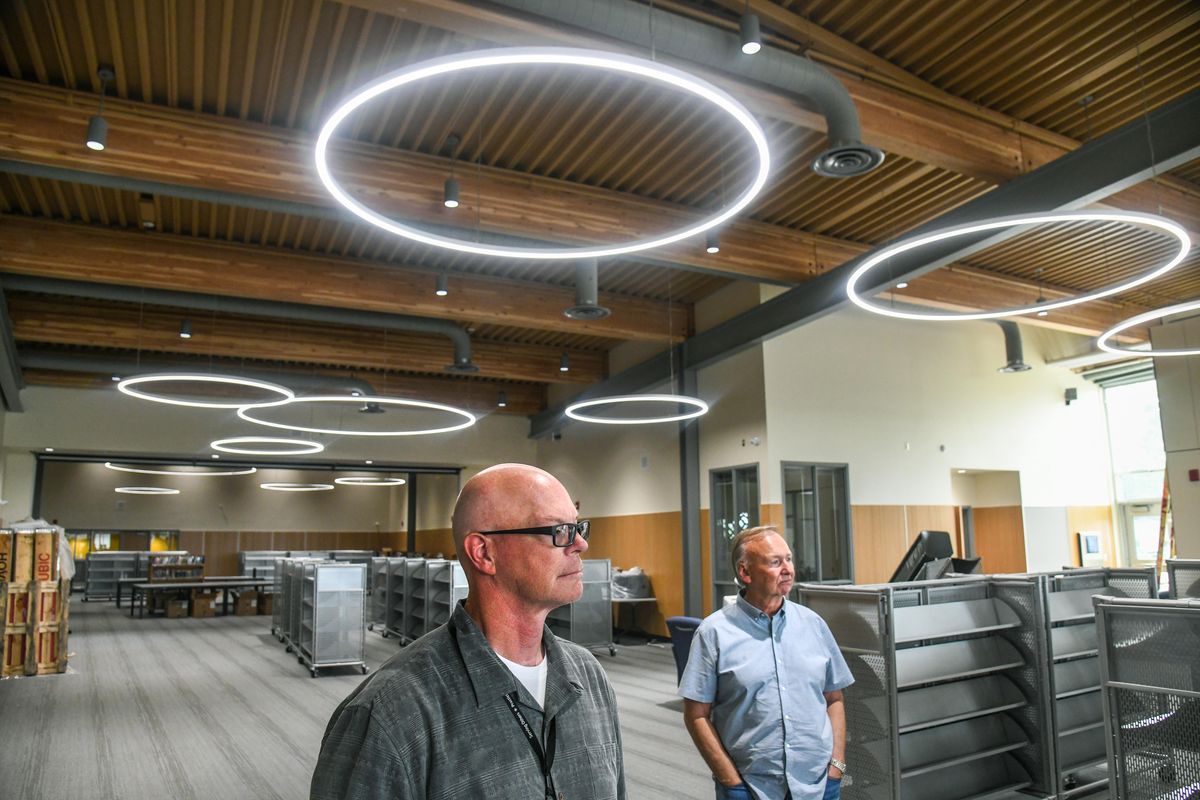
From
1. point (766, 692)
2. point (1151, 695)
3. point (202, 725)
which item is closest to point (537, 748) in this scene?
point (766, 692)

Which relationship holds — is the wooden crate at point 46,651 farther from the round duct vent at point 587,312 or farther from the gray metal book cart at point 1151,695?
the gray metal book cart at point 1151,695

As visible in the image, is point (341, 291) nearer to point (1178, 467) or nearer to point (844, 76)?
point (844, 76)

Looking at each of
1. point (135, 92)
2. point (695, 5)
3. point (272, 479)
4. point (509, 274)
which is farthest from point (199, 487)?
point (695, 5)

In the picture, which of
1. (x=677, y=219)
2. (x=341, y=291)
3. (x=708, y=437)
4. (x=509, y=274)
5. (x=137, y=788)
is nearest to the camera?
(x=137, y=788)

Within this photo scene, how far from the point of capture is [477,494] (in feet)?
5.32

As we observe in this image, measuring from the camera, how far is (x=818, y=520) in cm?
1252

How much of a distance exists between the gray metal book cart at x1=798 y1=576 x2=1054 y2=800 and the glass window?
627cm

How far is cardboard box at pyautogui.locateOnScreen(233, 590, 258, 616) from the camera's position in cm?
1989

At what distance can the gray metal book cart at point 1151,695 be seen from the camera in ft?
12.7

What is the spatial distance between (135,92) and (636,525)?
10.9 meters

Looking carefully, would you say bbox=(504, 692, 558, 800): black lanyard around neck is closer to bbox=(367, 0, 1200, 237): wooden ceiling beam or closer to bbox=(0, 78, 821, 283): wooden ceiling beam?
bbox=(367, 0, 1200, 237): wooden ceiling beam

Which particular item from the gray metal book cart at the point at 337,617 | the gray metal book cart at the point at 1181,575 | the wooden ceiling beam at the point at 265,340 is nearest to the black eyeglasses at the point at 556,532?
the gray metal book cart at the point at 1181,575

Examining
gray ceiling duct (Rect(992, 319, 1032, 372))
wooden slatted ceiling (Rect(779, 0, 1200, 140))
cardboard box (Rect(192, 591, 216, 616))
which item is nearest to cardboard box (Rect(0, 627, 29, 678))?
cardboard box (Rect(192, 591, 216, 616))

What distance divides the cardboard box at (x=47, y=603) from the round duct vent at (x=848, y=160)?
1060 centimetres
